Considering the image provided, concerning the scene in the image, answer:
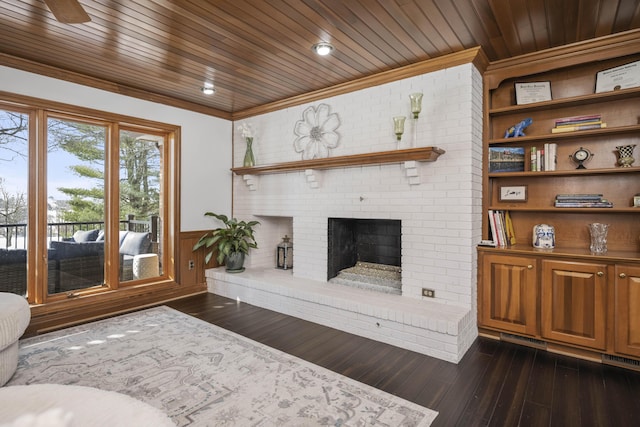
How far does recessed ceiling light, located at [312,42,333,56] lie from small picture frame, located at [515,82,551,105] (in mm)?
1750

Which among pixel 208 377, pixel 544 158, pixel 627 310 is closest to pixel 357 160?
pixel 544 158

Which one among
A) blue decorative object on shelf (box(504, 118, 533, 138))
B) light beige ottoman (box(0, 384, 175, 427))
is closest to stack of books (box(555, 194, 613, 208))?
blue decorative object on shelf (box(504, 118, 533, 138))

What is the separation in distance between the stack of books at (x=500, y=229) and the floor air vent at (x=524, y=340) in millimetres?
789

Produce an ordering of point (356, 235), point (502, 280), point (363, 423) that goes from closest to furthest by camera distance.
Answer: point (363, 423) < point (502, 280) < point (356, 235)

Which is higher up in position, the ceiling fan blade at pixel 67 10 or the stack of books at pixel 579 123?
the ceiling fan blade at pixel 67 10

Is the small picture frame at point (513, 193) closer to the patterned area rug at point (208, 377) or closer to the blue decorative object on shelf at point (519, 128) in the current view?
the blue decorative object on shelf at point (519, 128)

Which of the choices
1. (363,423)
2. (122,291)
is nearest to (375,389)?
(363,423)

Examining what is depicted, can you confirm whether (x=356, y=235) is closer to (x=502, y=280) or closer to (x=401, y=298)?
(x=401, y=298)

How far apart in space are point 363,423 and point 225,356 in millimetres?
1260

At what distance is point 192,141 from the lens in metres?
4.41

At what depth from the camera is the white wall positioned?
3.41 m

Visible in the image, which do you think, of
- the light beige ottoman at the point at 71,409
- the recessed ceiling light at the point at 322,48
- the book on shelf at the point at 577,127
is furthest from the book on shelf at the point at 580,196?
the light beige ottoman at the point at 71,409

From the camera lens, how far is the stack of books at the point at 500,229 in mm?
3104

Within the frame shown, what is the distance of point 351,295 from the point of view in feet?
11.0
